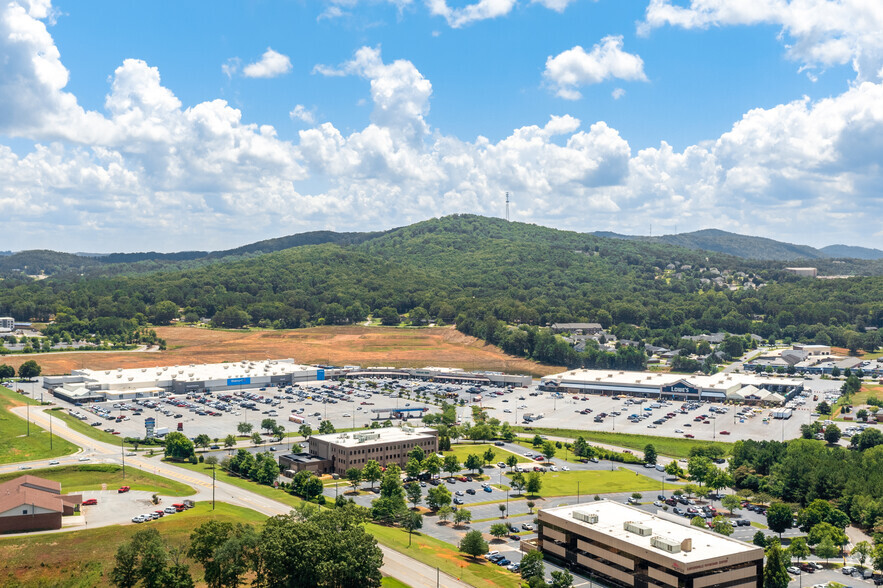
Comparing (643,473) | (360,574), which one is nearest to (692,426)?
(643,473)

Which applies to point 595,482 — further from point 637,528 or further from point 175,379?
point 175,379

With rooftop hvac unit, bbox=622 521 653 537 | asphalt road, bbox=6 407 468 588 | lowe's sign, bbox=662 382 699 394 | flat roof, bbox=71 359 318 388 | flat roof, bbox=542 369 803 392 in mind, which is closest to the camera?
asphalt road, bbox=6 407 468 588

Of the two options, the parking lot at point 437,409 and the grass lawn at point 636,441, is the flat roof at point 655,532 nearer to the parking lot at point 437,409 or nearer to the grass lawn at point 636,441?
the grass lawn at point 636,441

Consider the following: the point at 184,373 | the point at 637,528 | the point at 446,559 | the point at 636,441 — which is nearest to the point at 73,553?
the point at 446,559

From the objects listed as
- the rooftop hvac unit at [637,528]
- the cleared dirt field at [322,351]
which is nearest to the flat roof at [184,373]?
the cleared dirt field at [322,351]

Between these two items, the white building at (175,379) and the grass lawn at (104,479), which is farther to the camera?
the white building at (175,379)

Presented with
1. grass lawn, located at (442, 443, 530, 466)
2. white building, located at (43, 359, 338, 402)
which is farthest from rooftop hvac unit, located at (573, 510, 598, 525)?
white building, located at (43, 359, 338, 402)

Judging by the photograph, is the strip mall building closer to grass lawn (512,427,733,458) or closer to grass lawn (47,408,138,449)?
grass lawn (512,427,733,458)
